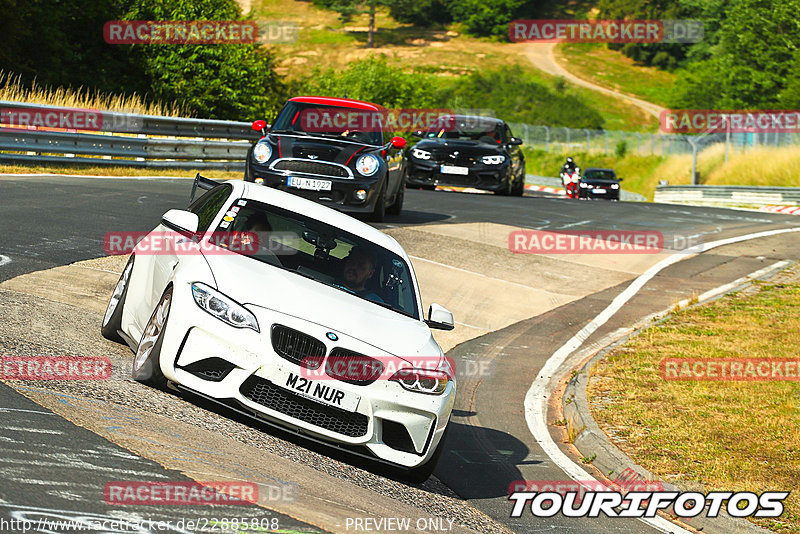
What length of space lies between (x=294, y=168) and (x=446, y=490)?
8590mm

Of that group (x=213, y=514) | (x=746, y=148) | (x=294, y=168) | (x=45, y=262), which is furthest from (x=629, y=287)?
(x=746, y=148)

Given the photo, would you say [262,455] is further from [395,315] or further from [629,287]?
[629,287]

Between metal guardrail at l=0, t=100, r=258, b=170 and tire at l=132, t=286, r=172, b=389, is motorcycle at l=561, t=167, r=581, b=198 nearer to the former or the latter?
metal guardrail at l=0, t=100, r=258, b=170

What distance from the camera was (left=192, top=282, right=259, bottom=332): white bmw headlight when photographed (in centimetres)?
623

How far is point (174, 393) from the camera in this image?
6711 millimetres

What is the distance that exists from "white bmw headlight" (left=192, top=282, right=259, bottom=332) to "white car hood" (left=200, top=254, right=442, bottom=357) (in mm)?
56

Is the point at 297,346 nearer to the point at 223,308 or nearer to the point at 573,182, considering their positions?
the point at 223,308

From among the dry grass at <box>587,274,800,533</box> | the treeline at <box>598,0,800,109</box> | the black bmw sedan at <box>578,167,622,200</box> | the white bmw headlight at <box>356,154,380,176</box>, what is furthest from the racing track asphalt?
the treeline at <box>598,0,800,109</box>

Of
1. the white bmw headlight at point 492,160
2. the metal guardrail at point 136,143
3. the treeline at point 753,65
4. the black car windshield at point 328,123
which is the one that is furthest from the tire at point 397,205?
the treeline at point 753,65

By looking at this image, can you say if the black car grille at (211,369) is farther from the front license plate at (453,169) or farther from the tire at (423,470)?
the front license plate at (453,169)

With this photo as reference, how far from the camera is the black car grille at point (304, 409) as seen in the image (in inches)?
243

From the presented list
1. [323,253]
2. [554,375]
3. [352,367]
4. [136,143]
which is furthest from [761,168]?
[352,367]

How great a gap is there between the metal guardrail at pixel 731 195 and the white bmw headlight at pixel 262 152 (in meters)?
21.3

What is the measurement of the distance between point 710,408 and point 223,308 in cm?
517
